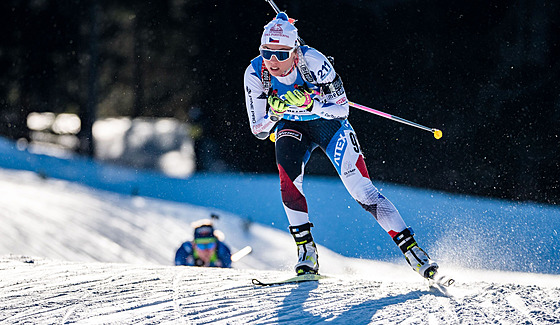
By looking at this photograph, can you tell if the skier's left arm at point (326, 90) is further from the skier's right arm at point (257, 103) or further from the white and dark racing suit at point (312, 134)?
the skier's right arm at point (257, 103)

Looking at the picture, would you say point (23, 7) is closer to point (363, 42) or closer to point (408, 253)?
point (363, 42)

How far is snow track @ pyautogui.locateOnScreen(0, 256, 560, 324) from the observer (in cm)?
290

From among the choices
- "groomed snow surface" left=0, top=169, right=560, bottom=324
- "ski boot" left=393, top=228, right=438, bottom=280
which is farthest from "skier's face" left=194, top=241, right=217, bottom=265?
"ski boot" left=393, top=228, right=438, bottom=280

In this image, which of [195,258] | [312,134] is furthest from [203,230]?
[312,134]

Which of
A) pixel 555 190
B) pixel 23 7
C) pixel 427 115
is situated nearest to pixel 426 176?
pixel 427 115

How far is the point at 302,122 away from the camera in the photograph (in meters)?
4.18

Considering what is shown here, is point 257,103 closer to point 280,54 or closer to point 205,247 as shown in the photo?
point 280,54

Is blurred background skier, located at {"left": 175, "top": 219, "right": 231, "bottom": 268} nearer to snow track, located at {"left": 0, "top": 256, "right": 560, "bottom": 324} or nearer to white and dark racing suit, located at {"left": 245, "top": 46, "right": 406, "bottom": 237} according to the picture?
snow track, located at {"left": 0, "top": 256, "right": 560, "bottom": 324}

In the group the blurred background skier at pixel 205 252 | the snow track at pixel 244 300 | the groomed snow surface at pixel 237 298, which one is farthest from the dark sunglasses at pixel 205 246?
the snow track at pixel 244 300

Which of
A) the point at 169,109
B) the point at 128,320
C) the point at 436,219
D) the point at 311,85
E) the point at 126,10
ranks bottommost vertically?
the point at 128,320

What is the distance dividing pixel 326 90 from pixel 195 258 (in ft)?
9.23

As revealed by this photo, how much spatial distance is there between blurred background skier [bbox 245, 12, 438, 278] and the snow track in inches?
15.6

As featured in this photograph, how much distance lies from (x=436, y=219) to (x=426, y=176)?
1.31 metres

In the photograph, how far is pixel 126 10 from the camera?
16.0m
